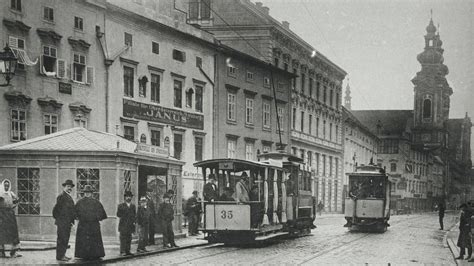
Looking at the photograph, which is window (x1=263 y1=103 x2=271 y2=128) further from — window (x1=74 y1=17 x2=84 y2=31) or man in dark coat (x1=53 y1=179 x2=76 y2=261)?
man in dark coat (x1=53 y1=179 x2=76 y2=261)

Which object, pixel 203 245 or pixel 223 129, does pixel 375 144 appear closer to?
pixel 223 129

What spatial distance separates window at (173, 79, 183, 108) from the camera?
33.9m

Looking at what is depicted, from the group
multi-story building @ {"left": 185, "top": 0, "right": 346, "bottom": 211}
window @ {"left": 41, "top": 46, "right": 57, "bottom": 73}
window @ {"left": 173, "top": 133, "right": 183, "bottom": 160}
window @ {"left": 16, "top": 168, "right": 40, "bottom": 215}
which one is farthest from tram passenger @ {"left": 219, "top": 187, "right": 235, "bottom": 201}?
multi-story building @ {"left": 185, "top": 0, "right": 346, "bottom": 211}

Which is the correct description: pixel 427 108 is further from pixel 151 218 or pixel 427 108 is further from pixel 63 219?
pixel 63 219

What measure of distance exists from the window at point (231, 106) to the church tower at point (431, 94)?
77.1m

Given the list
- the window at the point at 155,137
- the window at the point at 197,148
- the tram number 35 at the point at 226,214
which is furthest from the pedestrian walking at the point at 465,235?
the window at the point at 197,148

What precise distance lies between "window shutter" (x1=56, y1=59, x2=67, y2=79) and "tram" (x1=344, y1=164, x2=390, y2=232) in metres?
13.4

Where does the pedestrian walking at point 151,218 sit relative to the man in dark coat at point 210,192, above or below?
below

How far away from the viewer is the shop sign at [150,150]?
780 inches

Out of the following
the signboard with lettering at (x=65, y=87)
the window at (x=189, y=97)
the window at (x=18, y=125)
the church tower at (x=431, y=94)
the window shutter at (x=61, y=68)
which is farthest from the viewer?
the church tower at (x=431, y=94)

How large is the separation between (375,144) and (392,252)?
2763 inches

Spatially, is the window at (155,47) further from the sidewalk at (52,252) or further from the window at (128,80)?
the sidewalk at (52,252)

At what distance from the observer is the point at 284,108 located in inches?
1887

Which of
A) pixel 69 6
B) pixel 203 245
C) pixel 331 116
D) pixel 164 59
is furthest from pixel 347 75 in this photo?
pixel 203 245
